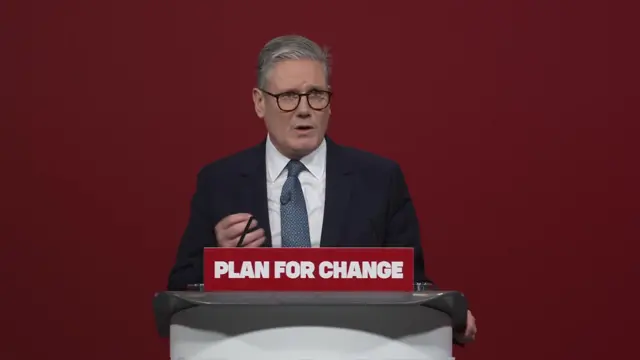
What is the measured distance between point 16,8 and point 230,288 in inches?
66.1

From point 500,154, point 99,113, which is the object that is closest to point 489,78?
point 500,154

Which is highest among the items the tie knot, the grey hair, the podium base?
the grey hair

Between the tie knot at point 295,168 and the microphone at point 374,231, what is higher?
the tie knot at point 295,168

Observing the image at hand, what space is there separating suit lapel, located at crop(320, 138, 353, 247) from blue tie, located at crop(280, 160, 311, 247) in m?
0.04

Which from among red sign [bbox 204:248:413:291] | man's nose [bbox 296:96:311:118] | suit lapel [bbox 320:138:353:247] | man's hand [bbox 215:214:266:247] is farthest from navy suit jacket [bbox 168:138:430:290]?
red sign [bbox 204:248:413:291]

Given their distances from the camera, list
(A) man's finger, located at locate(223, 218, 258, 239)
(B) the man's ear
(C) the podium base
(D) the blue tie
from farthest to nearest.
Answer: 1. (B) the man's ear
2. (D) the blue tie
3. (A) man's finger, located at locate(223, 218, 258, 239)
4. (C) the podium base

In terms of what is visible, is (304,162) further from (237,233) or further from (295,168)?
(237,233)

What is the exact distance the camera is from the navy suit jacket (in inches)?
82.3

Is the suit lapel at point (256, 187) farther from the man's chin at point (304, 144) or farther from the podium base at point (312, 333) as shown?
the podium base at point (312, 333)

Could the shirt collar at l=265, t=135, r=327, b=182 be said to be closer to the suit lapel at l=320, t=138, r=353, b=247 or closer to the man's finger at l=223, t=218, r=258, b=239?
the suit lapel at l=320, t=138, r=353, b=247

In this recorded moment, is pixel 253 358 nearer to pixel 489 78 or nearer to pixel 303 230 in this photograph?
pixel 303 230

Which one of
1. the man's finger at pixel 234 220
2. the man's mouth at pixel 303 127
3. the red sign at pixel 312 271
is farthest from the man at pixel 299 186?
the red sign at pixel 312 271

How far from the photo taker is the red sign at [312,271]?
1510 millimetres

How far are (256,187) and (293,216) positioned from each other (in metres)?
0.10
